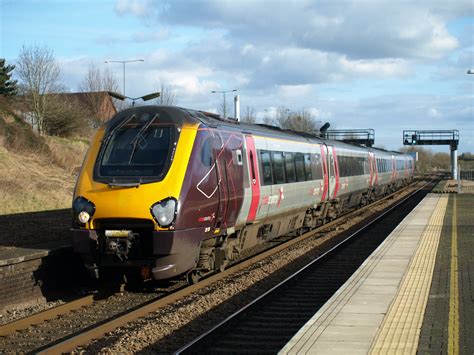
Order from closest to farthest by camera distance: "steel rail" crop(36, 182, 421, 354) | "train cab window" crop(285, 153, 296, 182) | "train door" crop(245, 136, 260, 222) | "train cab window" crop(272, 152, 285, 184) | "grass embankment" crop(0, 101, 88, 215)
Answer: "steel rail" crop(36, 182, 421, 354) < "train door" crop(245, 136, 260, 222) < "train cab window" crop(272, 152, 285, 184) < "train cab window" crop(285, 153, 296, 182) < "grass embankment" crop(0, 101, 88, 215)

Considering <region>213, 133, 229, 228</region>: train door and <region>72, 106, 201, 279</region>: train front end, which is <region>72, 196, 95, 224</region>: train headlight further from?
<region>213, 133, 229, 228</region>: train door

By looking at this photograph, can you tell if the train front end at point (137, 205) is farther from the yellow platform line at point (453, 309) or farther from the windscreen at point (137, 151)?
the yellow platform line at point (453, 309)

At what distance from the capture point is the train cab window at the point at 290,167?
618 inches

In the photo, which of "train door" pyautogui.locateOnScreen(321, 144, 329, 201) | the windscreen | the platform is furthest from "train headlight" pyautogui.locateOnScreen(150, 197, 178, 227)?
"train door" pyautogui.locateOnScreen(321, 144, 329, 201)

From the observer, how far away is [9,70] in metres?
45.8

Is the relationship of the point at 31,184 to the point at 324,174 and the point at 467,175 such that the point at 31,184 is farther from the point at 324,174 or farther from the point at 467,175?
the point at 467,175

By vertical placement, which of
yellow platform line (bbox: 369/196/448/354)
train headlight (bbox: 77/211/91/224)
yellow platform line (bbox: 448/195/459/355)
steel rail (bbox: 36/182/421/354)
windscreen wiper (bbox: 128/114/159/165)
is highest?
windscreen wiper (bbox: 128/114/159/165)

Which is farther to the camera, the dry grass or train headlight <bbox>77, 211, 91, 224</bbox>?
the dry grass

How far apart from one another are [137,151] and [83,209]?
4.27ft

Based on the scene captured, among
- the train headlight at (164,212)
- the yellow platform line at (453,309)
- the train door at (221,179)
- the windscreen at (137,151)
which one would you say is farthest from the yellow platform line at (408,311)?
the windscreen at (137,151)

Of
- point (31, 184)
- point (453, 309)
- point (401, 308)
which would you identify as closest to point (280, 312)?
point (401, 308)

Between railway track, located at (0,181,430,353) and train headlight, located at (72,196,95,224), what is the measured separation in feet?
4.31

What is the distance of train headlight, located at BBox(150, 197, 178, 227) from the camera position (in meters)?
9.24

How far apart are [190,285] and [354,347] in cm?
499
